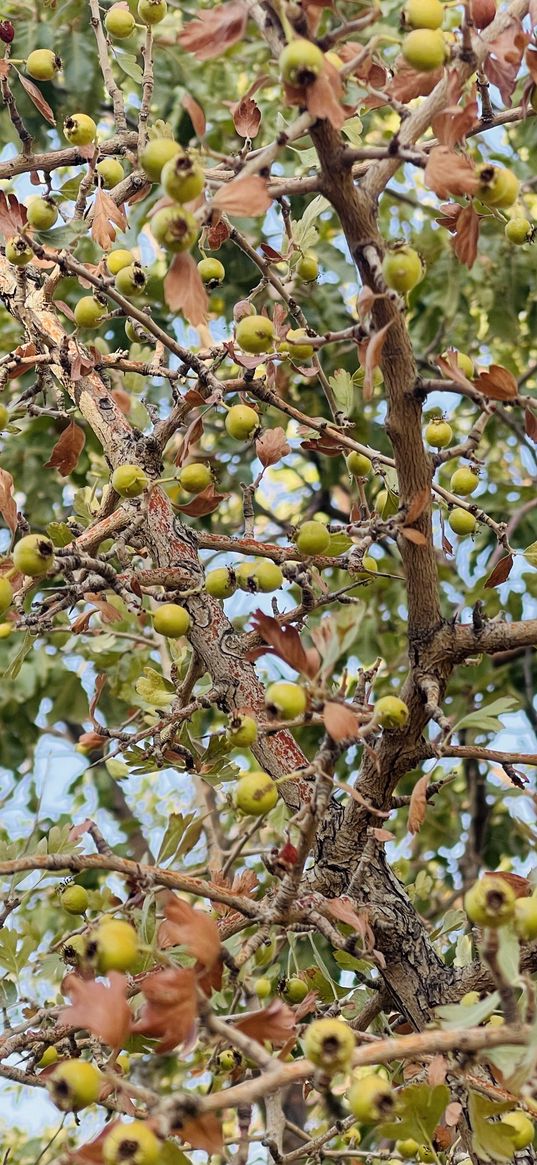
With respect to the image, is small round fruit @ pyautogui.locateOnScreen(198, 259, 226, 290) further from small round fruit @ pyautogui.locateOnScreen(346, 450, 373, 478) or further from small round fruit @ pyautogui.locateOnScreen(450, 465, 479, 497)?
small round fruit @ pyautogui.locateOnScreen(450, 465, 479, 497)

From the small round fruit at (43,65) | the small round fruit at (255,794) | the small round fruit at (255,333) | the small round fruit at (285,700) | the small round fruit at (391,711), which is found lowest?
the small round fruit at (255,794)

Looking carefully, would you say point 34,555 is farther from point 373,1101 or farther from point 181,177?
point 373,1101

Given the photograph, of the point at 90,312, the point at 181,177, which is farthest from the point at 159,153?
the point at 90,312

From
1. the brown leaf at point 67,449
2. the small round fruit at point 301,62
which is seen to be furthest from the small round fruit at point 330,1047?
the brown leaf at point 67,449

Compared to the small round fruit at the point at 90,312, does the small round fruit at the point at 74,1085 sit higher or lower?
lower

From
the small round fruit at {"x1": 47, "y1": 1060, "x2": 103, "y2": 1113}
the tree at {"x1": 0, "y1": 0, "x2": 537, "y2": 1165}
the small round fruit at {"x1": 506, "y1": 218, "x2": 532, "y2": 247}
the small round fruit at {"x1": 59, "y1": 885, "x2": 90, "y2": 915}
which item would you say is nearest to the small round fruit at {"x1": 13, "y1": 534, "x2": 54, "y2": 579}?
the tree at {"x1": 0, "y1": 0, "x2": 537, "y2": 1165}

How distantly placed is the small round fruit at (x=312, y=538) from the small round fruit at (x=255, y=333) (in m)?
0.21

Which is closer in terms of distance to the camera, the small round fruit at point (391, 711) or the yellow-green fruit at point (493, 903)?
the yellow-green fruit at point (493, 903)

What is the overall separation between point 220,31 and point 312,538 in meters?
0.58

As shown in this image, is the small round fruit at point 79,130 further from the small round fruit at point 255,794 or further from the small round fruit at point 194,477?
the small round fruit at point 255,794

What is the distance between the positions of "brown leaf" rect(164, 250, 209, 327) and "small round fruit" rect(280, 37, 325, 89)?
0.55 ft

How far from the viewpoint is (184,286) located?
0.99 m

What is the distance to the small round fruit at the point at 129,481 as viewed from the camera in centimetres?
136

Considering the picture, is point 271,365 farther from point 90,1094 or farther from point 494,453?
point 494,453
